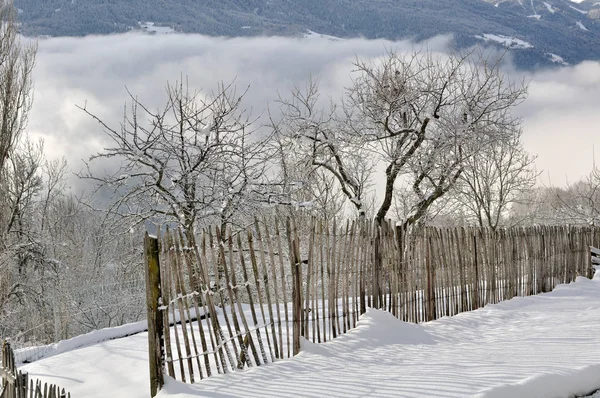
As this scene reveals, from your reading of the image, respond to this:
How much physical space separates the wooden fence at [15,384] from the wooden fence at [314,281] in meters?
1.05

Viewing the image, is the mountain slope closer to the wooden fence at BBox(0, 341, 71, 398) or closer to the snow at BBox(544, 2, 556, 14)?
the snow at BBox(544, 2, 556, 14)

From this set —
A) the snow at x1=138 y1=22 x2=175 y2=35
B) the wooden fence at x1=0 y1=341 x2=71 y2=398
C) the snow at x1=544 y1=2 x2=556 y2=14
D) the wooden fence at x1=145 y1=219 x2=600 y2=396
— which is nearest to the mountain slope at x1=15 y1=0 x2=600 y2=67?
the snow at x1=138 y1=22 x2=175 y2=35

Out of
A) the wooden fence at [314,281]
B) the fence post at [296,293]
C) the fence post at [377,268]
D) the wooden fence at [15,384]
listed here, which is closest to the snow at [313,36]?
the wooden fence at [314,281]

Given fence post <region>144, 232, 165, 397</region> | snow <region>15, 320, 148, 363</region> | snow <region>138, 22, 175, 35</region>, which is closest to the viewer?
fence post <region>144, 232, 165, 397</region>

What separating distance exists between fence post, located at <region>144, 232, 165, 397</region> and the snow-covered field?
0.50 ft

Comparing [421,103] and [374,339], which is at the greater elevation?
[421,103]

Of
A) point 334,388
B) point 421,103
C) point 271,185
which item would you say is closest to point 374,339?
point 334,388

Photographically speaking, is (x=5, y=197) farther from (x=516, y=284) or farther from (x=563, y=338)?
(x=563, y=338)

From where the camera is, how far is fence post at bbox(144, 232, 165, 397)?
5.11 m

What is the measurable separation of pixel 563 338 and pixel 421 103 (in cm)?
841

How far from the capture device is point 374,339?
6.88 metres

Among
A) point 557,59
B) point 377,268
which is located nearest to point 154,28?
point 557,59

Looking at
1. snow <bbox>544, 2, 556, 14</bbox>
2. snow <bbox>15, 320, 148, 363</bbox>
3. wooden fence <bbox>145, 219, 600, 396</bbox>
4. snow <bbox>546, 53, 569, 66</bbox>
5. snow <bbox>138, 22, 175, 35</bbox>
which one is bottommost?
snow <bbox>15, 320, 148, 363</bbox>

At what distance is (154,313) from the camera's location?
5.12 metres
